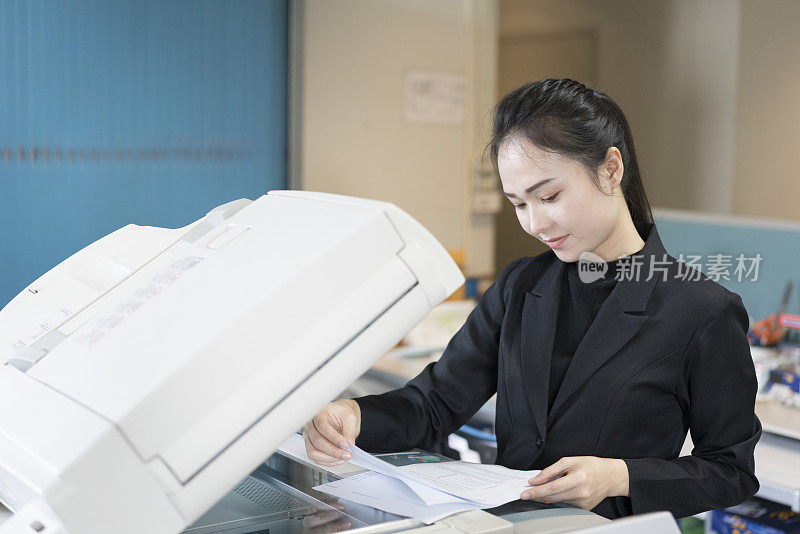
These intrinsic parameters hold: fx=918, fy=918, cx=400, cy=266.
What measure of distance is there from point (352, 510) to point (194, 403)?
0.29 m

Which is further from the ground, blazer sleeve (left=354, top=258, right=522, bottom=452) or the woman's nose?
the woman's nose

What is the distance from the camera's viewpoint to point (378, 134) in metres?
3.41

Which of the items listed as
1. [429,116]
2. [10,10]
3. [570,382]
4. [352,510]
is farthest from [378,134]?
[352,510]

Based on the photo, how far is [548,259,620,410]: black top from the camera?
1291 millimetres

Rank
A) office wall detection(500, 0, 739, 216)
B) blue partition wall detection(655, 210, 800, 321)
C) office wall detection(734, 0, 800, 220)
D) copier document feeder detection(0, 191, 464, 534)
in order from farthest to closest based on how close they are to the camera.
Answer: office wall detection(500, 0, 739, 216) → office wall detection(734, 0, 800, 220) → blue partition wall detection(655, 210, 800, 321) → copier document feeder detection(0, 191, 464, 534)

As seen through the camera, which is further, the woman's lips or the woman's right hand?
the woman's lips

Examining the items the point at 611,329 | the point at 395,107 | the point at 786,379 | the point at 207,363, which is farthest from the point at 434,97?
the point at 207,363

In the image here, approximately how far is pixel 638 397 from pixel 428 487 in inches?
14.2

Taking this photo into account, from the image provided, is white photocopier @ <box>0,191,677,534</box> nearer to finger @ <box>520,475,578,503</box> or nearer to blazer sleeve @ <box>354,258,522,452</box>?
finger @ <box>520,475,578,503</box>

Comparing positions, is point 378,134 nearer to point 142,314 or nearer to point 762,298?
point 762,298

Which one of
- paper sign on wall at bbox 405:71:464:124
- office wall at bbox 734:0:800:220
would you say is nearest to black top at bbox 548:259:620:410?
paper sign on wall at bbox 405:71:464:124

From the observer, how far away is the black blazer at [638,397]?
3.87 feet

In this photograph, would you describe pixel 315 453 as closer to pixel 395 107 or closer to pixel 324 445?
pixel 324 445

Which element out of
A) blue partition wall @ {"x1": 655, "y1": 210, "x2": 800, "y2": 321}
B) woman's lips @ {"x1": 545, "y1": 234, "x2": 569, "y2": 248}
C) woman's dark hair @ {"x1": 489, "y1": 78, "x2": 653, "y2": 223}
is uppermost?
woman's dark hair @ {"x1": 489, "y1": 78, "x2": 653, "y2": 223}
